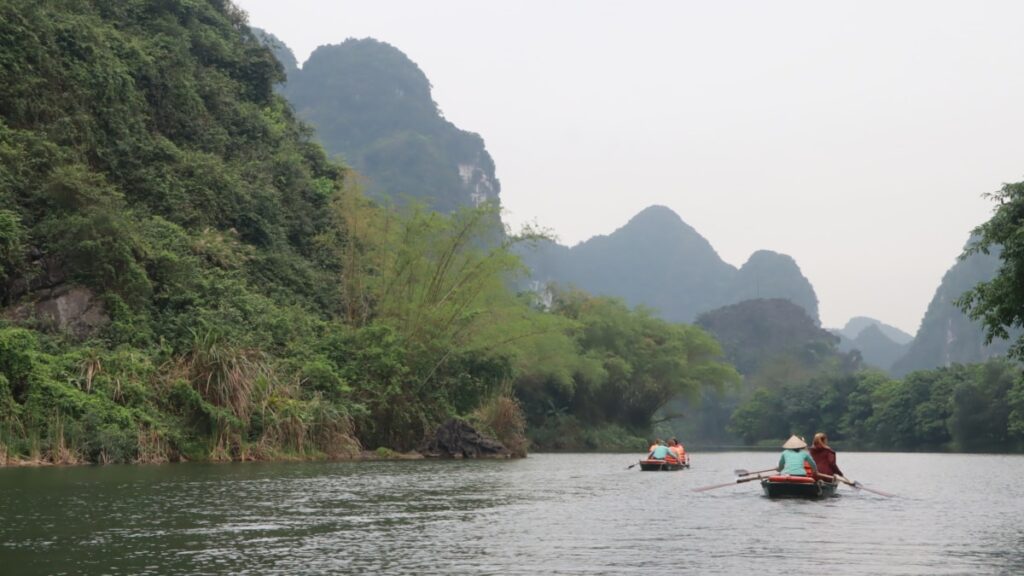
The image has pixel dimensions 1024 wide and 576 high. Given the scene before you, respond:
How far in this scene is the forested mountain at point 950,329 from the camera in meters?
151

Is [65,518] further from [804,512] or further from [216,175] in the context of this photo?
[216,175]

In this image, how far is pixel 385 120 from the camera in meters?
171

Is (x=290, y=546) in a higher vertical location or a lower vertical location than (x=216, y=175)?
lower

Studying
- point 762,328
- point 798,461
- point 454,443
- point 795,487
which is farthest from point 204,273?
point 762,328

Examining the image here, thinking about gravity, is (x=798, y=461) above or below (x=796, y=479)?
above

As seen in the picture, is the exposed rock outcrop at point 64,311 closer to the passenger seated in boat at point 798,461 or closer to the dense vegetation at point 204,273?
the dense vegetation at point 204,273

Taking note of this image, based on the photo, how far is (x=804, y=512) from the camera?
704 inches

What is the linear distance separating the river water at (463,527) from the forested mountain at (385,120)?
130208mm

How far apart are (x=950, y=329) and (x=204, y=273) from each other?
481 feet

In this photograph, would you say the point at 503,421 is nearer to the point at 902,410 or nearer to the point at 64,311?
the point at 64,311

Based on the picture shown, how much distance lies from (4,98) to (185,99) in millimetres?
10457

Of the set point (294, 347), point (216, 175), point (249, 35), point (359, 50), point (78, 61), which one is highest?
point (359, 50)

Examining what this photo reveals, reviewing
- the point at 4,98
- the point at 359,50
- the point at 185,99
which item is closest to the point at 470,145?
the point at 359,50

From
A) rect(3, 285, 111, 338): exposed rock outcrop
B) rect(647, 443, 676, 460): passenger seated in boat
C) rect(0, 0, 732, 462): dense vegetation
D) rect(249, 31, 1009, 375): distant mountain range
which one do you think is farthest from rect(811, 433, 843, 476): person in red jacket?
rect(249, 31, 1009, 375): distant mountain range
